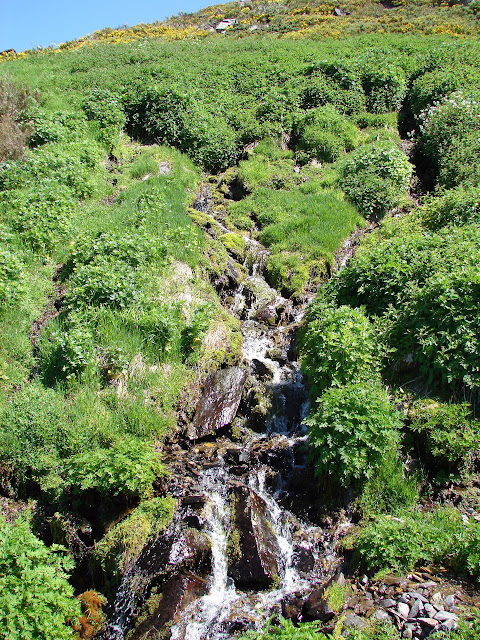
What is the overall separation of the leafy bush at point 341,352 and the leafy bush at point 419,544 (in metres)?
2.34

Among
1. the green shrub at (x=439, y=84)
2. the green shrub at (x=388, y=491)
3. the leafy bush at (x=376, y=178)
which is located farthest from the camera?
the green shrub at (x=439, y=84)

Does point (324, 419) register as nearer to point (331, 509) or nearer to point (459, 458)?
point (331, 509)

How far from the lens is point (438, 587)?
213 inches

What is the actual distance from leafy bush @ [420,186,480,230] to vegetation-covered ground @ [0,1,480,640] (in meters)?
0.06

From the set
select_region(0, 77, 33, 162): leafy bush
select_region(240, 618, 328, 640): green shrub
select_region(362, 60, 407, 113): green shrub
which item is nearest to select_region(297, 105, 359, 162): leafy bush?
select_region(362, 60, 407, 113): green shrub

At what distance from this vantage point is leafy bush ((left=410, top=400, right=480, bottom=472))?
711 cm

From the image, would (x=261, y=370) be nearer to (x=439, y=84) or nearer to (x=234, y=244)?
(x=234, y=244)

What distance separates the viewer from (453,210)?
37.5 feet

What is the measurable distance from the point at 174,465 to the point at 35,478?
2131 millimetres

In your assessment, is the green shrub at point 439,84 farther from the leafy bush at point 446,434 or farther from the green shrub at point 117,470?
A: the green shrub at point 117,470

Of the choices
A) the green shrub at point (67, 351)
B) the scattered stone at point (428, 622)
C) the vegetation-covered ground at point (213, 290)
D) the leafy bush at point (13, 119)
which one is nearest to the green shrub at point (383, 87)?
the vegetation-covered ground at point (213, 290)

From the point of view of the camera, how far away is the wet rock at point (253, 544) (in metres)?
6.30

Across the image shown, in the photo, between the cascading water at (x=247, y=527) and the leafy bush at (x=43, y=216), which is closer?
the cascading water at (x=247, y=527)

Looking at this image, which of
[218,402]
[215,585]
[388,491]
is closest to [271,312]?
[218,402]
